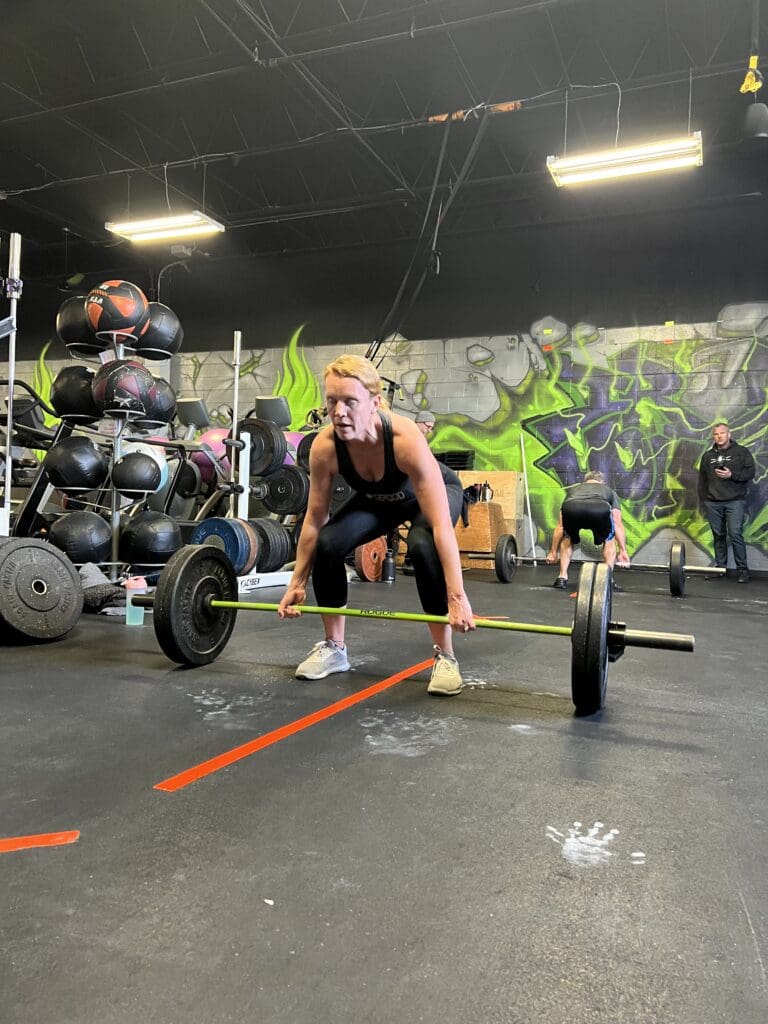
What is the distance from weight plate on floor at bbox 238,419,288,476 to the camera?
4883 mm

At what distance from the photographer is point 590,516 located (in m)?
4.18

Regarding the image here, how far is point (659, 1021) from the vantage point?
2.26 ft

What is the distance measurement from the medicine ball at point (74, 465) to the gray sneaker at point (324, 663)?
2.02 meters

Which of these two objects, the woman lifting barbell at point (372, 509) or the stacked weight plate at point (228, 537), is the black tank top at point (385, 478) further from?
the stacked weight plate at point (228, 537)

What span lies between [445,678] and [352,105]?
5141mm

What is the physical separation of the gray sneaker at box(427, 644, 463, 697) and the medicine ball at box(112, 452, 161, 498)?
86.7 inches

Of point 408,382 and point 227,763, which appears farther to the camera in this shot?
point 408,382

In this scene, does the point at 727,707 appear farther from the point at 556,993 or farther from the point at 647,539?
the point at 647,539

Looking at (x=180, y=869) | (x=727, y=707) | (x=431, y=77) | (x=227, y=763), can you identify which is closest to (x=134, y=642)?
(x=227, y=763)

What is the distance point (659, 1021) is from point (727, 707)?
1380 millimetres

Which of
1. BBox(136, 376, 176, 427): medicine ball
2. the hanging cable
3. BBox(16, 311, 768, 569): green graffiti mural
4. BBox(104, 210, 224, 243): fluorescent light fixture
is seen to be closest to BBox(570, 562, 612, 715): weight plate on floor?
BBox(136, 376, 176, 427): medicine ball

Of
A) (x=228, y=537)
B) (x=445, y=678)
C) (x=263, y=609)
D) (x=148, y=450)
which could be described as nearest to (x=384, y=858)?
(x=445, y=678)

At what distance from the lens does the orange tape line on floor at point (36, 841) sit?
103cm

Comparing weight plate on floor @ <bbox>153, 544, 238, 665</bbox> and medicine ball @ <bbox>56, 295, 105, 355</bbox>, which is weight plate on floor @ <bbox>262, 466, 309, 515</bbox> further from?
weight plate on floor @ <bbox>153, 544, 238, 665</bbox>
